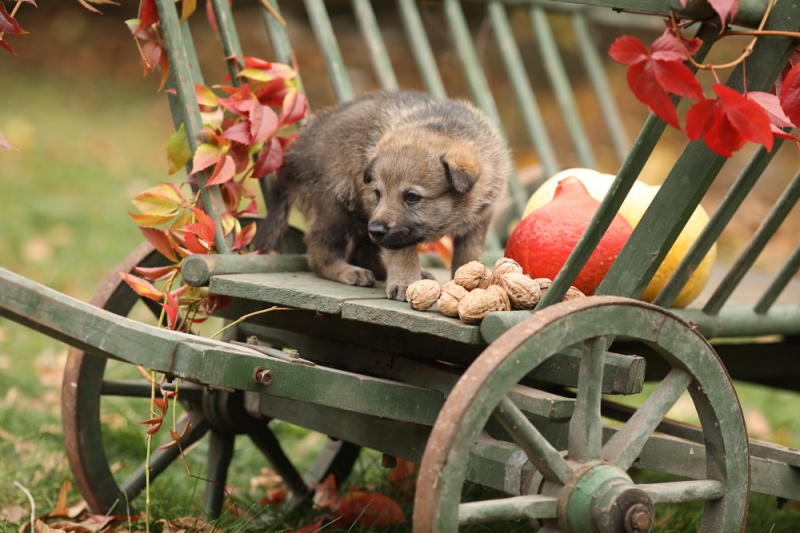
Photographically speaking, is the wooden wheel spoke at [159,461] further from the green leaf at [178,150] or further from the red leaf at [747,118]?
the red leaf at [747,118]

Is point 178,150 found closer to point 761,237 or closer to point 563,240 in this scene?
point 563,240

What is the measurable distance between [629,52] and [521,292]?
52cm

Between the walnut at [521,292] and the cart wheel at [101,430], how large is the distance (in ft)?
3.02

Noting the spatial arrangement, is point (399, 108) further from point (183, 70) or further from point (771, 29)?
point (771, 29)

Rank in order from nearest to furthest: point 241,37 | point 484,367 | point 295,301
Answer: point 484,367, point 295,301, point 241,37

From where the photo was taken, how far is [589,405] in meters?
1.86

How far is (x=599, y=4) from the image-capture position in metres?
1.87

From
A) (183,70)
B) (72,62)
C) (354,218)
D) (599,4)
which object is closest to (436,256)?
(354,218)

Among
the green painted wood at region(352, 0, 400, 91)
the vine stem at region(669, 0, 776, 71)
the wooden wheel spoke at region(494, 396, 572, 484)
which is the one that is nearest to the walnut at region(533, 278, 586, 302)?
the wooden wheel spoke at region(494, 396, 572, 484)

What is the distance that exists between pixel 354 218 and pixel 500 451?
949 mm

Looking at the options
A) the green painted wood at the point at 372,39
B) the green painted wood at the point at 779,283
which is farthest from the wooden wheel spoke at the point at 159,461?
the green painted wood at the point at 779,283

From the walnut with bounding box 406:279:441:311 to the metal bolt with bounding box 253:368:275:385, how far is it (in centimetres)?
33

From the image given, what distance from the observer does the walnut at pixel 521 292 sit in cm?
198

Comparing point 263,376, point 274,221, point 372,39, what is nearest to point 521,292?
point 263,376
